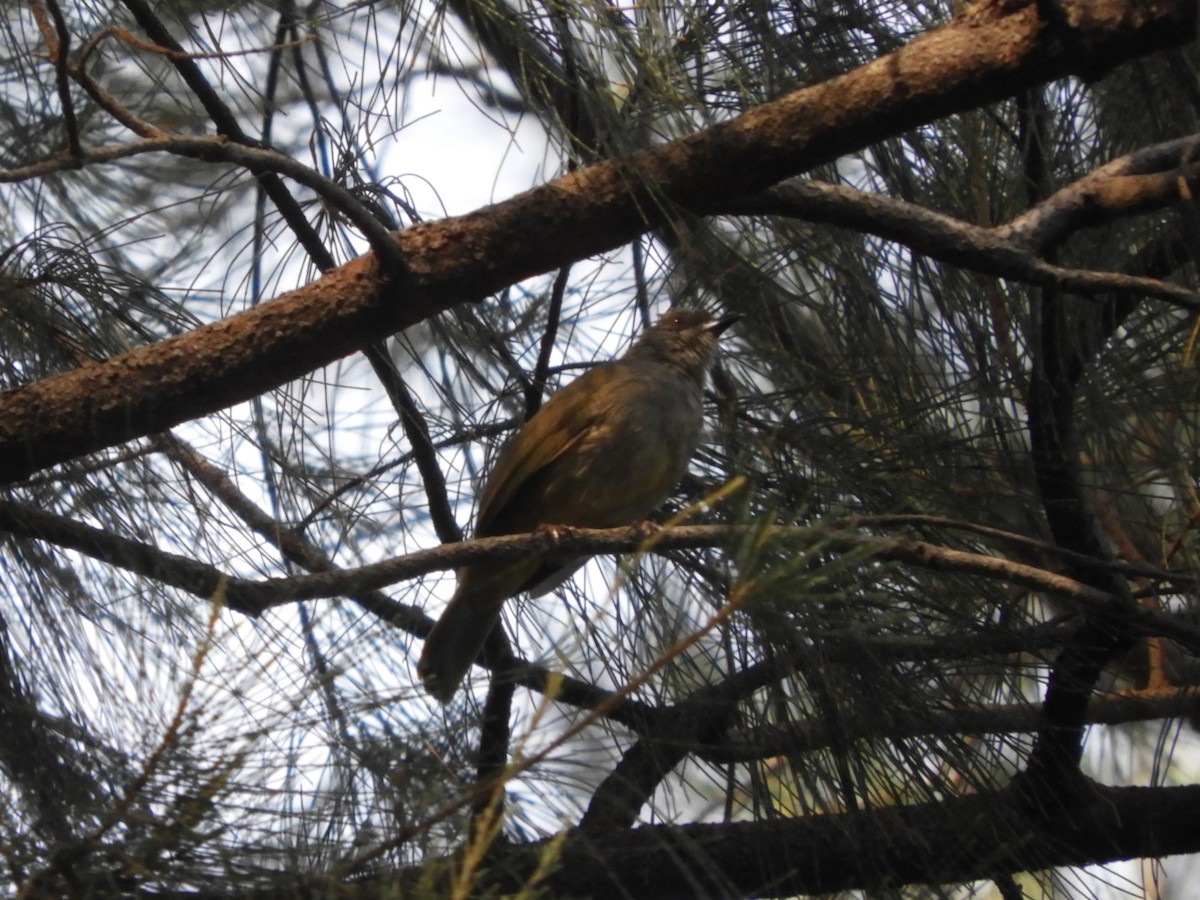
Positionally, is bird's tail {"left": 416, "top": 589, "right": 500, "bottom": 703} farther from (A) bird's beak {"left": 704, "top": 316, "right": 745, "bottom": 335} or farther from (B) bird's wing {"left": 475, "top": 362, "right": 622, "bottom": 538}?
(A) bird's beak {"left": 704, "top": 316, "right": 745, "bottom": 335}

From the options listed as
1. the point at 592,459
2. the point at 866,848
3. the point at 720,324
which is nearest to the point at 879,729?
the point at 866,848

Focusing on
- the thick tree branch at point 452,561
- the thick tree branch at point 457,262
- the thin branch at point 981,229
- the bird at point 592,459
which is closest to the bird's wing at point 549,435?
the bird at point 592,459

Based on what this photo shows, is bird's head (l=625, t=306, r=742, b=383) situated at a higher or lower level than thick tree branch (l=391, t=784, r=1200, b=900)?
higher

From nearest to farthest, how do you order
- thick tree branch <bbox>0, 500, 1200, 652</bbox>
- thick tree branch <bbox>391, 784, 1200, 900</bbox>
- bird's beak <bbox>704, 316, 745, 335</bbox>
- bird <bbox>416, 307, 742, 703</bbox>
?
thick tree branch <bbox>0, 500, 1200, 652</bbox>
thick tree branch <bbox>391, 784, 1200, 900</bbox>
bird's beak <bbox>704, 316, 745, 335</bbox>
bird <bbox>416, 307, 742, 703</bbox>

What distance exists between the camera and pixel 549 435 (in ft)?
12.0

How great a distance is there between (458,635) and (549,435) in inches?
23.1

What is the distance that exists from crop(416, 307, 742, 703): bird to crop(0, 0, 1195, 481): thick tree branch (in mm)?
894

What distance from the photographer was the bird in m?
3.53

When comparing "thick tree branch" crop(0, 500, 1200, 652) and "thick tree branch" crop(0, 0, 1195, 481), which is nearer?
"thick tree branch" crop(0, 500, 1200, 652)

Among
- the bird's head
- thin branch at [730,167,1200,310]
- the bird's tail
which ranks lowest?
the bird's tail

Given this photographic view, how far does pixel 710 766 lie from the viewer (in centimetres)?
312

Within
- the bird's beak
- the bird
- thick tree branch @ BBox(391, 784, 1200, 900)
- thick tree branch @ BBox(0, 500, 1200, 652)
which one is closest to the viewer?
thick tree branch @ BBox(0, 500, 1200, 652)

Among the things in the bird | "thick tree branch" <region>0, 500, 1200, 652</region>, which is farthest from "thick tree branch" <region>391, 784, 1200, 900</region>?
the bird

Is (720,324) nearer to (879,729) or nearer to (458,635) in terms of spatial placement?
(458,635)
